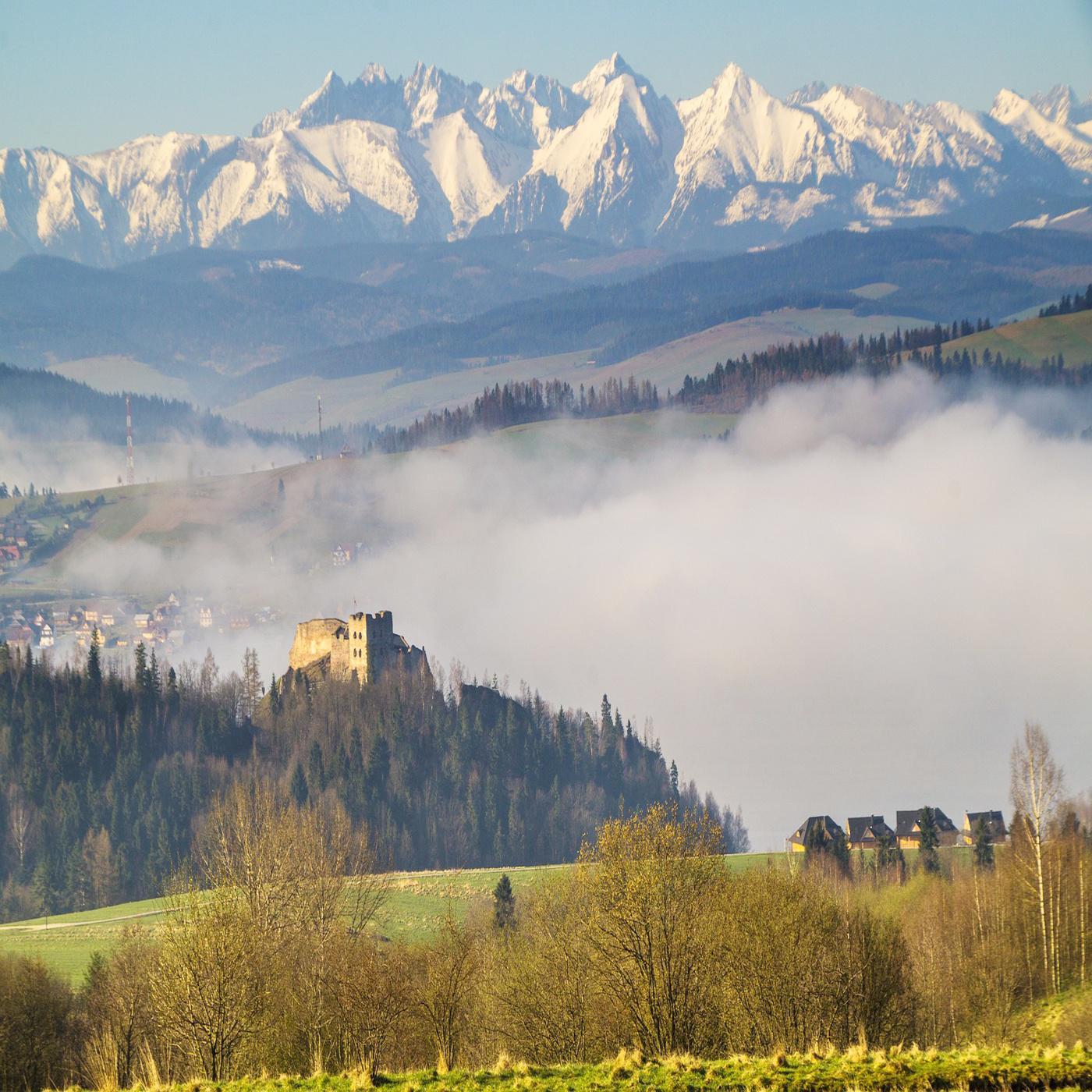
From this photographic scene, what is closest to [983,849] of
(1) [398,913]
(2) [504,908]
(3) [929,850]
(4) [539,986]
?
(3) [929,850]

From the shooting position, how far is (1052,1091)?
4619cm

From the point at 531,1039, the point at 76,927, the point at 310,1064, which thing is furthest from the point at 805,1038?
the point at 76,927

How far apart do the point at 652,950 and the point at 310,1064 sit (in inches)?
508

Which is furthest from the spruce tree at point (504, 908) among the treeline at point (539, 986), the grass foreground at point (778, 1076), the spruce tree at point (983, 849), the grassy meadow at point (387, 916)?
the grass foreground at point (778, 1076)

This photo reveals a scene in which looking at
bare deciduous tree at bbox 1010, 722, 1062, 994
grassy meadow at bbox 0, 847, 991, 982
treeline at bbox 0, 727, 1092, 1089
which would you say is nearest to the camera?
treeline at bbox 0, 727, 1092, 1089

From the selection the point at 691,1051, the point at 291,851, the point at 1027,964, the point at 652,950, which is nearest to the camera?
the point at 691,1051

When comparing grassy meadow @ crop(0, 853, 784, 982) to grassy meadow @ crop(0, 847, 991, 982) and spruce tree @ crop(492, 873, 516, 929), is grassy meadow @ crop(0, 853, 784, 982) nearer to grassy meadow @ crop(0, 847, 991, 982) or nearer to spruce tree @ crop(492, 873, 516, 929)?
grassy meadow @ crop(0, 847, 991, 982)

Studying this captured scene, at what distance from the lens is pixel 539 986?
72.1 metres

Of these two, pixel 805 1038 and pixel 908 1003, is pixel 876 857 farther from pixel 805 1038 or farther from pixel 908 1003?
pixel 805 1038

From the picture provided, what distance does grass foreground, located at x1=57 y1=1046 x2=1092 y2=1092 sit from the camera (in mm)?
46625

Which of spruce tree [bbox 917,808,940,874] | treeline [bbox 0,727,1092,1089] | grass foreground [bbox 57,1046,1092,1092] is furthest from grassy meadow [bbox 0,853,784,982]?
grass foreground [bbox 57,1046,1092,1092]

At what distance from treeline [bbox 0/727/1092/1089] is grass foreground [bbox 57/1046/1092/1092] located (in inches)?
35.0

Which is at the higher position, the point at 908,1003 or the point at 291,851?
the point at 291,851

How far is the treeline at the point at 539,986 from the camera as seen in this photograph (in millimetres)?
65062
